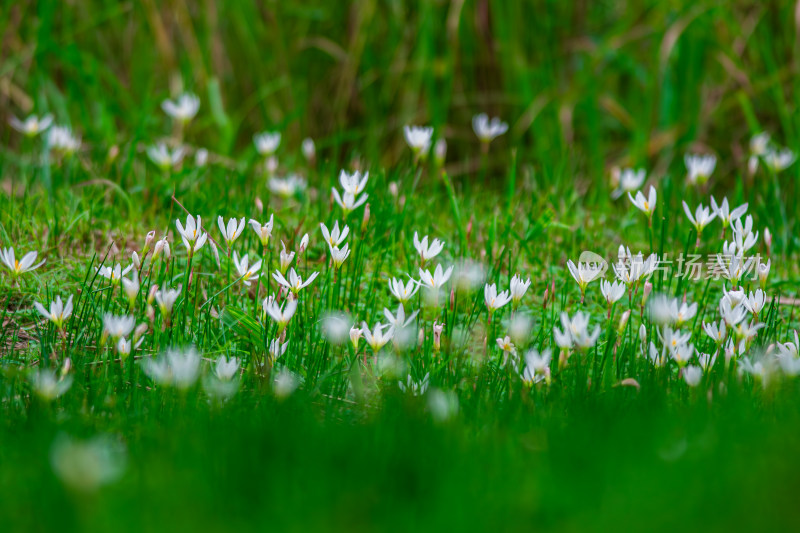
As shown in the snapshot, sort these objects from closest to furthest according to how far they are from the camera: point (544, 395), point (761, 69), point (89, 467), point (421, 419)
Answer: point (89, 467) → point (421, 419) → point (544, 395) → point (761, 69)

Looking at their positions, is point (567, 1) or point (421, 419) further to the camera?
point (567, 1)

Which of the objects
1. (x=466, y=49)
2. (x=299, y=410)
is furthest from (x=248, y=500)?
(x=466, y=49)

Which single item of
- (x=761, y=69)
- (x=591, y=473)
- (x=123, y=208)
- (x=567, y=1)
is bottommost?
(x=591, y=473)

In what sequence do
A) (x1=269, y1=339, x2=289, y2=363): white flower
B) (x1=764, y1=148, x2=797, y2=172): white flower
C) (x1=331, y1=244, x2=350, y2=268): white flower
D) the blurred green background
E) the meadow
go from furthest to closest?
the blurred green background → (x1=764, y1=148, x2=797, y2=172): white flower → (x1=331, y1=244, x2=350, y2=268): white flower → (x1=269, y1=339, x2=289, y2=363): white flower → the meadow

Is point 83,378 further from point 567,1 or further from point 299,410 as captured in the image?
point 567,1

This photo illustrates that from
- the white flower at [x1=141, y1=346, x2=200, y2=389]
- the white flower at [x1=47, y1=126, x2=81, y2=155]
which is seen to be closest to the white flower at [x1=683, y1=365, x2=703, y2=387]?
the white flower at [x1=141, y1=346, x2=200, y2=389]

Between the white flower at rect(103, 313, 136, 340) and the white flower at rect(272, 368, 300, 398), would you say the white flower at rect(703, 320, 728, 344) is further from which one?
the white flower at rect(103, 313, 136, 340)

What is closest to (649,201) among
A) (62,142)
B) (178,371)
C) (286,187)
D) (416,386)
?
(416,386)

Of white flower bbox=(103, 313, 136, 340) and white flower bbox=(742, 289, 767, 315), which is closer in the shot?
white flower bbox=(103, 313, 136, 340)
